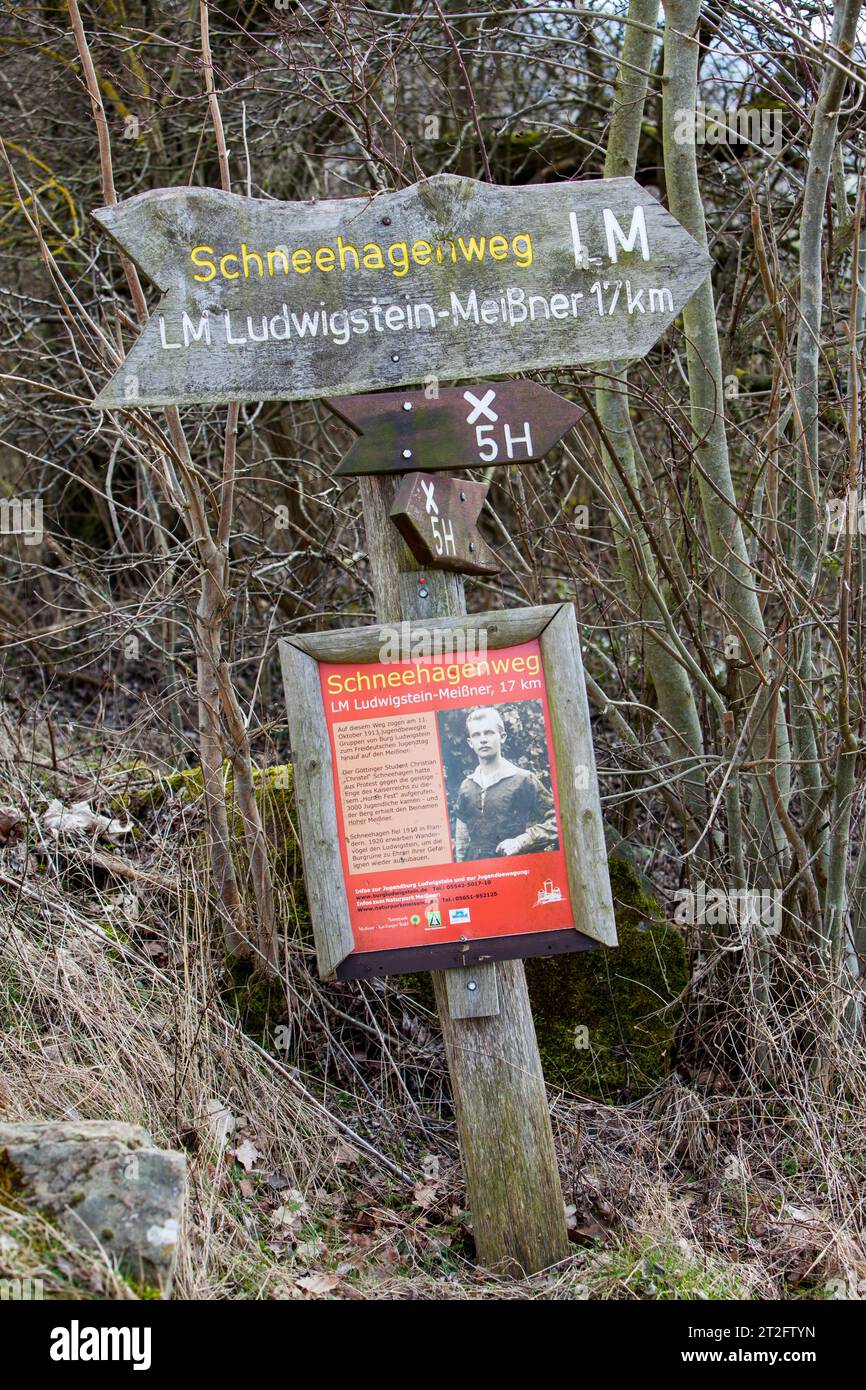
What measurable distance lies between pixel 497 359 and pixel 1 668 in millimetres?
2876

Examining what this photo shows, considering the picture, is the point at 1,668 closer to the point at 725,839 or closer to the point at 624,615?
the point at 624,615

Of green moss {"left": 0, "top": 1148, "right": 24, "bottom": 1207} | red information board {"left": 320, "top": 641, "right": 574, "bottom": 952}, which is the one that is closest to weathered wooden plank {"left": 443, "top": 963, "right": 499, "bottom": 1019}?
red information board {"left": 320, "top": 641, "right": 574, "bottom": 952}

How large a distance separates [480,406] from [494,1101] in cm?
178

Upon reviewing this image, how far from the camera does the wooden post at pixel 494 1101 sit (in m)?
3.00

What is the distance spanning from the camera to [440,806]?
294cm

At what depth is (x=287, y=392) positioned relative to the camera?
2.85 metres

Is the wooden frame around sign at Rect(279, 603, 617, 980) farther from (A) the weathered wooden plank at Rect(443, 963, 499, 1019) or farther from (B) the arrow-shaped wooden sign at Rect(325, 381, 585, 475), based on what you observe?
(B) the arrow-shaped wooden sign at Rect(325, 381, 585, 475)

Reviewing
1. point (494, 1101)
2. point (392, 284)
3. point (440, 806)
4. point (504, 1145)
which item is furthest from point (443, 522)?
point (504, 1145)

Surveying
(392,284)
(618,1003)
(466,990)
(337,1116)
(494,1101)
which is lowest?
(337,1116)

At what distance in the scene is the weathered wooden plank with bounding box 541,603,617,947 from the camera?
294 cm

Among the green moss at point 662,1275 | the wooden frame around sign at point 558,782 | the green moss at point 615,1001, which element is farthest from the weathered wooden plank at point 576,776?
the green moss at point 615,1001

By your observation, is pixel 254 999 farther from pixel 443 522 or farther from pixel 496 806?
pixel 443 522

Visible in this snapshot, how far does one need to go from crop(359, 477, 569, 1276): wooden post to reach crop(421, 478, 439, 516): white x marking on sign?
6.2 inches
